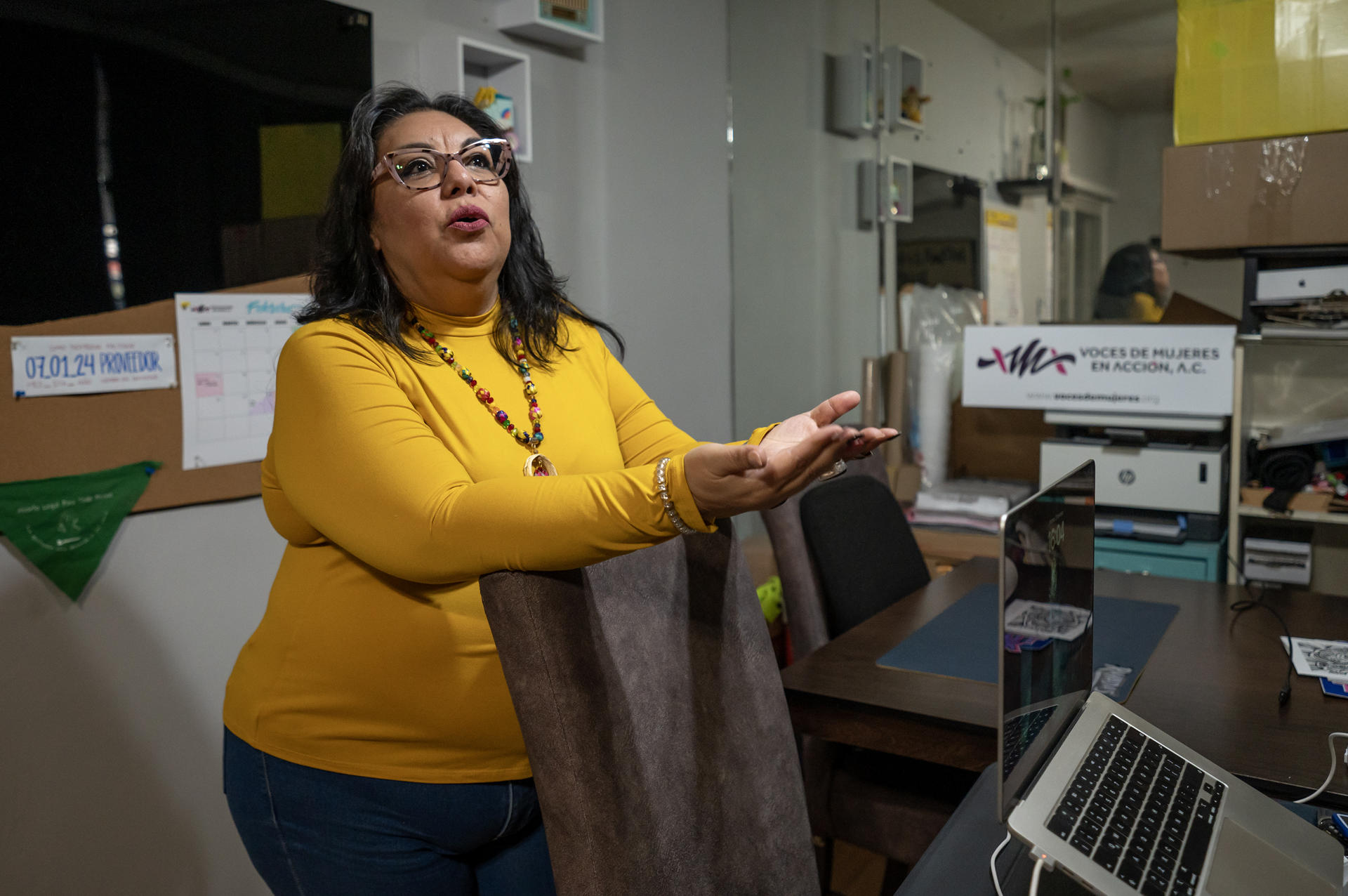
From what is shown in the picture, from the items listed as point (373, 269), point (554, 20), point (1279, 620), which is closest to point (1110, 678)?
point (1279, 620)

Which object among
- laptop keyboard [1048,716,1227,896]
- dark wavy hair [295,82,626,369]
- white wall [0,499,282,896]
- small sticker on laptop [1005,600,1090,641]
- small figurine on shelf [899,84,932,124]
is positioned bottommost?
white wall [0,499,282,896]

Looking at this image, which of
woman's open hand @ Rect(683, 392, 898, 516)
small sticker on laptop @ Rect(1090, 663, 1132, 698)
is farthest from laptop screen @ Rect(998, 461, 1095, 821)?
small sticker on laptop @ Rect(1090, 663, 1132, 698)

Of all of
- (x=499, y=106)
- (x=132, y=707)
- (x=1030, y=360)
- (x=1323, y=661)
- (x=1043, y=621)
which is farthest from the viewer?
(x=1030, y=360)

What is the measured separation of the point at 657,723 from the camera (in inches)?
41.9

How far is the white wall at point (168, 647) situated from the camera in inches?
74.2

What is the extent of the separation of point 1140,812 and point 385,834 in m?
0.81

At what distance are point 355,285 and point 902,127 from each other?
297cm

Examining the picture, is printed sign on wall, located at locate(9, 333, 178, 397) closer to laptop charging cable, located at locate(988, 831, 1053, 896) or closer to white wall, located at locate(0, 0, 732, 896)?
white wall, located at locate(0, 0, 732, 896)

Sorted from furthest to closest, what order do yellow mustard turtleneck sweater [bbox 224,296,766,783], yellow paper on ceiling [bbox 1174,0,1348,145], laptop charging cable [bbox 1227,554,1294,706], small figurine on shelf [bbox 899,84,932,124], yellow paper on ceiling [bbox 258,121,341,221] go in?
small figurine on shelf [bbox 899,84,932,124], yellow paper on ceiling [bbox 1174,0,1348,145], yellow paper on ceiling [bbox 258,121,341,221], laptop charging cable [bbox 1227,554,1294,706], yellow mustard turtleneck sweater [bbox 224,296,766,783]

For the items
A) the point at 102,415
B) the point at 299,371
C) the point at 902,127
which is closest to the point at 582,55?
the point at 902,127

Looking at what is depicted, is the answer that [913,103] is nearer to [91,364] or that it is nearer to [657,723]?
[91,364]

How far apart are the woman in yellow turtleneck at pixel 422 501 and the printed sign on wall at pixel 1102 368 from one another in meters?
2.08

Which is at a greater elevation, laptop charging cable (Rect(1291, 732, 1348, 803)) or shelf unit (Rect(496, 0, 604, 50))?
shelf unit (Rect(496, 0, 604, 50))

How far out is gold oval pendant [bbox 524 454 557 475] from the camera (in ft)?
3.92
